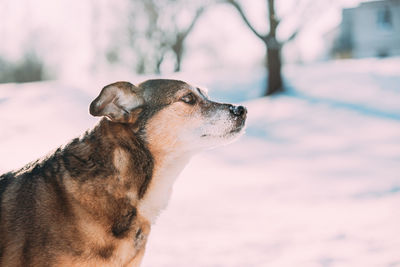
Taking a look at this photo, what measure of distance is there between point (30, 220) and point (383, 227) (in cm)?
399

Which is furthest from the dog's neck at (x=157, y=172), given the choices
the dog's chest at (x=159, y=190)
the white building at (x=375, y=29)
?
the white building at (x=375, y=29)

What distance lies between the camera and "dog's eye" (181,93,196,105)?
3117 millimetres

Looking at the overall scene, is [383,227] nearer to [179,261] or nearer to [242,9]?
[179,261]

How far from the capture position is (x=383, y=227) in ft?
15.6

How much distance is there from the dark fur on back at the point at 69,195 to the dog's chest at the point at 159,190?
61 mm

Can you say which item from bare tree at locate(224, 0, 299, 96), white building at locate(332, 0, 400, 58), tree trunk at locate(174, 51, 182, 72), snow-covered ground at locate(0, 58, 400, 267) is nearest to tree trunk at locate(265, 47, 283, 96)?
bare tree at locate(224, 0, 299, 96)

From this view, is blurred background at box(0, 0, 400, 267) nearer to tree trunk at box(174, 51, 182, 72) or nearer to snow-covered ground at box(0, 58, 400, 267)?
snow-covered ground at box(0, 58, 400, 267)

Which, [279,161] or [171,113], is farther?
[279,161]

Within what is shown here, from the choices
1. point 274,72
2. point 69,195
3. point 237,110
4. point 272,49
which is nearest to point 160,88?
point 237,110

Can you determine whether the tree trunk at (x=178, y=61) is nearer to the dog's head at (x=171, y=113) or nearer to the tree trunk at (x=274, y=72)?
the tree trunk at (x=274, y=72)

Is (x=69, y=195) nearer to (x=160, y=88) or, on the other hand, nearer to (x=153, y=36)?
(x=160, y=88)

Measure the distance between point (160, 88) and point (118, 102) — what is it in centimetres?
40

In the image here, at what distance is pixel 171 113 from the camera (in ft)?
9.91

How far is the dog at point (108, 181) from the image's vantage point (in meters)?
2.36
